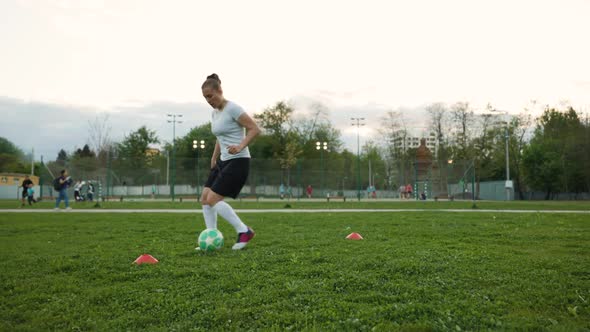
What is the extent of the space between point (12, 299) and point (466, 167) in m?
33.5

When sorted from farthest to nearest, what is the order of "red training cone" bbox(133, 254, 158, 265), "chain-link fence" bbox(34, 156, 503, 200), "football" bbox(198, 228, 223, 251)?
"chain-link fence" bbox(34, 156, 503, 200) → "football" bbox(198, 228, 223, 251) → "red training cone" bbox(133, 254, 158, 265)

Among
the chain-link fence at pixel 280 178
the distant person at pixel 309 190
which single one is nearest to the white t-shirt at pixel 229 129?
the chain-link fence at pixel 280 178

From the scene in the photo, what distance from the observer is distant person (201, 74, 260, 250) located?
5.27 m

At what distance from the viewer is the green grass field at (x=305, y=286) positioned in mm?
2676

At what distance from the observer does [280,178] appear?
32656mm

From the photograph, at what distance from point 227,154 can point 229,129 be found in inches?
12.7

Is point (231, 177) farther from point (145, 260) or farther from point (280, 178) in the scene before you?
point (280, 178)

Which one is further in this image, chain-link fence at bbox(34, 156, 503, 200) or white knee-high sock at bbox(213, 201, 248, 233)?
chain-link fence at bbox(34, 156, 503, 200)

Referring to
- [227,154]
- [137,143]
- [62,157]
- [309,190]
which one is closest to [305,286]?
[227,154]

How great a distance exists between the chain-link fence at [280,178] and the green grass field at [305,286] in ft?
85.1

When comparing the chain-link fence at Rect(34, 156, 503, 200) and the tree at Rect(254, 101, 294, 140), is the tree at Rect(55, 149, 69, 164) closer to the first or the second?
the chain-link fence at Rect(34, 156, 503, 200)

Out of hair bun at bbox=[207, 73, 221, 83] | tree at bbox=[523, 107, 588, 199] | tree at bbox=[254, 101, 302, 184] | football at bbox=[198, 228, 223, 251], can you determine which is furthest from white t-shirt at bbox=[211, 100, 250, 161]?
tree at bbox=[254, 101, 302, 184]

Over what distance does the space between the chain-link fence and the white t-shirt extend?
25.3m

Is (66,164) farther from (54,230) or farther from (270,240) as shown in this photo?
(270,240)
